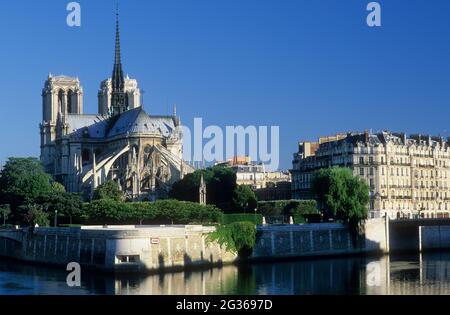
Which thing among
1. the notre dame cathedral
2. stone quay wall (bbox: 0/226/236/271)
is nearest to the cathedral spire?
the notre dame cathedral

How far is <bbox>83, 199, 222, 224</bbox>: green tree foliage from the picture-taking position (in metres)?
73.9

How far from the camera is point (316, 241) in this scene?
70188 millimetres

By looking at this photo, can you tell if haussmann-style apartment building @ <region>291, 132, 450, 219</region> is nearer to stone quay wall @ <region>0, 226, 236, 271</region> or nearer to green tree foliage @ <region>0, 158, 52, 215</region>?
green tree foliage @ <region>0, 158, 52, 215</region>

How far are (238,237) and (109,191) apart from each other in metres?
33.5

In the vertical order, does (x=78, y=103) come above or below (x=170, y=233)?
above

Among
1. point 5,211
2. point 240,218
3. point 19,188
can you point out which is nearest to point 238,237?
point 240,218

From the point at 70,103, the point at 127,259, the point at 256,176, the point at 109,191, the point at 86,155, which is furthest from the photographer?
the point at 70,103

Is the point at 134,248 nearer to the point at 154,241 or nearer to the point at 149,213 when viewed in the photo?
the point at 154,241

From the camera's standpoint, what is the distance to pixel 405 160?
308 ft

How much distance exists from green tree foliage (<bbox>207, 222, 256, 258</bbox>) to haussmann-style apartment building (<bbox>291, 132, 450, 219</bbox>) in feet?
87.2

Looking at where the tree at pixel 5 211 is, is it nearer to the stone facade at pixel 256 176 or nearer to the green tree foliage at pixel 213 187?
the green tree foliage at pixel 213 187
